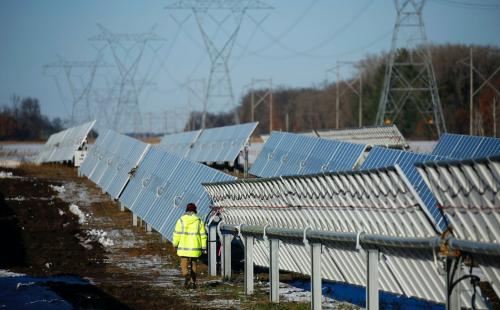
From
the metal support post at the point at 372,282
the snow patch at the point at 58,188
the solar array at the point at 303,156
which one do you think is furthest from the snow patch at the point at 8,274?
the snow patch at the point at 58,188

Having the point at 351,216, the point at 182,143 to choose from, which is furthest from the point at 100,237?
the point at 182,143

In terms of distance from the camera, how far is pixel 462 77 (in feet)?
331

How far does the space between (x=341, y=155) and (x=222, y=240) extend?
1476 centimetres

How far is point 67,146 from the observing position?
61562mm

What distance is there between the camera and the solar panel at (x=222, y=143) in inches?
1882

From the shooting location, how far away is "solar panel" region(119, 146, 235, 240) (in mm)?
21719

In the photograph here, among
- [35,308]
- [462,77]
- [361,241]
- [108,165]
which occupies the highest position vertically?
[462,77]

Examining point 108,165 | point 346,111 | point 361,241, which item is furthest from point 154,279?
point 346,111

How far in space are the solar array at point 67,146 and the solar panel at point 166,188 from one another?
26125mm

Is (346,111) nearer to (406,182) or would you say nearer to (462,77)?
(462,77)

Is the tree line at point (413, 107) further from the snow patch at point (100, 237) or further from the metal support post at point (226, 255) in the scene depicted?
the metal support post at point (226, 255)

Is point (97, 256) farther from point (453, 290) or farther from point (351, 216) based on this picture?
point (453, 290)

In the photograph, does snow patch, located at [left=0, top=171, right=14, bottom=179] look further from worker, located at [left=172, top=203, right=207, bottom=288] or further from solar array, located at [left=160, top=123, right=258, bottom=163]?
worker, located at [left=172, top=203, right=207, bottom=288]

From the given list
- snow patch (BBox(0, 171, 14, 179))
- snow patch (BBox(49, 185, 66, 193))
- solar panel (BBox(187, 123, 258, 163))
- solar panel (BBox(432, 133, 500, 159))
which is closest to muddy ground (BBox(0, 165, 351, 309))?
snow patch (BBox(49, 185, 66, 193))
